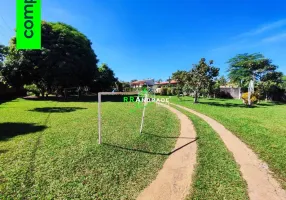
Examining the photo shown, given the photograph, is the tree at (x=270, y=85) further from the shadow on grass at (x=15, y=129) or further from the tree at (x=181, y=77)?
the shadow on grass at (x=15, y=129)

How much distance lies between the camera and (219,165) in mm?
5000

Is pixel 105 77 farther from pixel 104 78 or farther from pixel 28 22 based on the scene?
pixel 28 22

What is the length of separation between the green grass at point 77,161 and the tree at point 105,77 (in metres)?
27.6

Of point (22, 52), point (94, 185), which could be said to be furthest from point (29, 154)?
point (22, 52)

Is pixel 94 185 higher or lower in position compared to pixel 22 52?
lower

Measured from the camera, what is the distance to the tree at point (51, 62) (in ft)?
68.4

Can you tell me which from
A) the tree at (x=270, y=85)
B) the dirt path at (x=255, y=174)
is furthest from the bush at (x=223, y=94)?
the dirt path at (x=255, y=174)

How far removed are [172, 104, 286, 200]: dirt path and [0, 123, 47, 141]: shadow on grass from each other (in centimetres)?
746

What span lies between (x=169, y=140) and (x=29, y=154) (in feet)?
15.2

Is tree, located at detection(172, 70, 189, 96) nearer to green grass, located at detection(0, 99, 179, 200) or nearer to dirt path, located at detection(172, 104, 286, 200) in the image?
green grass, located at detection(0, 99, 179, 200)

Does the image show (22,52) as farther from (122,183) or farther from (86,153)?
(122,183)

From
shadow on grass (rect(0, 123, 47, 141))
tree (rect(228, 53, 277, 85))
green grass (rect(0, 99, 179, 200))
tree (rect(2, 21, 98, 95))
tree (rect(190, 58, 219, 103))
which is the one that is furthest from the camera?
tree (rect(228, 53, 277, 85))

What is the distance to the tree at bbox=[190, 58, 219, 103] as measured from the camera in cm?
1909

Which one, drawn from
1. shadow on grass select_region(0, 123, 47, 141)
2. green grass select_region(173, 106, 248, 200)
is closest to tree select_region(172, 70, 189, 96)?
green grass select_region(173, 106, 248, 200)
